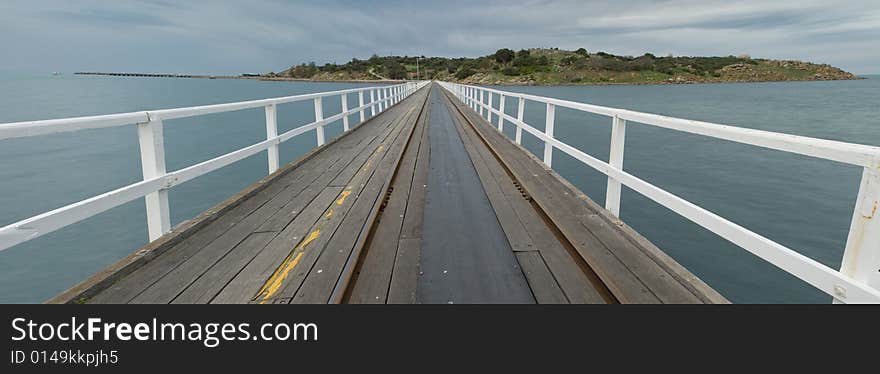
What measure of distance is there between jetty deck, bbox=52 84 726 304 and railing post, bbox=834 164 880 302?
2.99 feet

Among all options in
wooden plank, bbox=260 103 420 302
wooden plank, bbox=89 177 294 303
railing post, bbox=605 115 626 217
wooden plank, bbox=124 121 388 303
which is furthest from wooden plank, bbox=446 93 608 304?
wooden plank, bbox=89 177 294 303

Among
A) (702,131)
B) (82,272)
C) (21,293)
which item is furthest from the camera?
(82,272)

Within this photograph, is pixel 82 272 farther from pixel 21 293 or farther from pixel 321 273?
pixel 321 273

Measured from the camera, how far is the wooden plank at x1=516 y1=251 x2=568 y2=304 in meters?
3.02

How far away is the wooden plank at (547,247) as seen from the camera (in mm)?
3113

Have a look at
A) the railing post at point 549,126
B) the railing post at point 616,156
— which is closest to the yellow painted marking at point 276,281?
the railing post at point 616,156

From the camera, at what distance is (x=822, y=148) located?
2.34 metres

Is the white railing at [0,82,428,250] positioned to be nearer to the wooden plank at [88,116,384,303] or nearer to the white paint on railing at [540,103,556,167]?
the wooden plank at [88,116,384,303]

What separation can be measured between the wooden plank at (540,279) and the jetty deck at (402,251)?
1 centimetres
